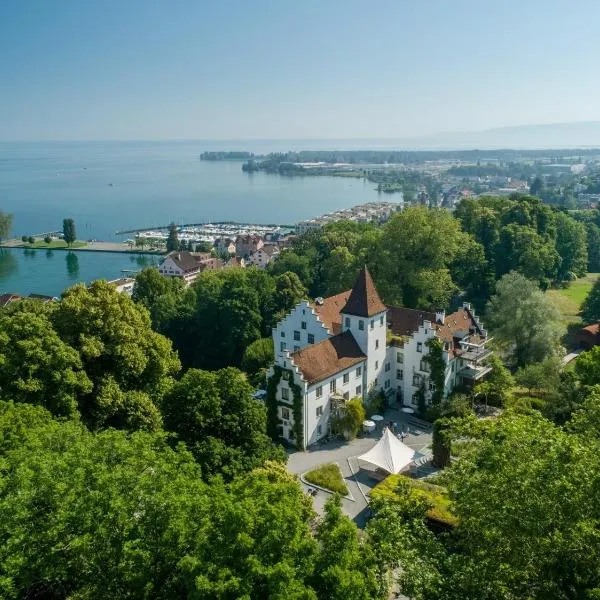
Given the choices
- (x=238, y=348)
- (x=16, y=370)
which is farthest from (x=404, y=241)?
(x=16, y=370)

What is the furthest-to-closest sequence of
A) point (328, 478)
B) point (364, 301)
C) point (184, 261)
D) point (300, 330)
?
point (184, 261), point (300, 330), point (364, 301), point (328, 478)

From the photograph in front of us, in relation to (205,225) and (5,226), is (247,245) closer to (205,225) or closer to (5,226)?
(205,225)

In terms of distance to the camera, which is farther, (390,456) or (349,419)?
(349,419)

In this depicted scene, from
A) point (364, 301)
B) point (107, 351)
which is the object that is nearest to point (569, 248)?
point (364, 301)

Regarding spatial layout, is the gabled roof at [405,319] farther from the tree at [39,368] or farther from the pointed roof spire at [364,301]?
the tree at [39,368]

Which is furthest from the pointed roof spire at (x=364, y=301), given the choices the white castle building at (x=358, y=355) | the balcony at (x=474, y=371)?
the balcony at (x=474, y=371)

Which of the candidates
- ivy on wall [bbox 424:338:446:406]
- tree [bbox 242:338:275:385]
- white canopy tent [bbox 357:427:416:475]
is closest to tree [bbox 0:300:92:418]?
white canopy tent [bbox 357:427:416:475]

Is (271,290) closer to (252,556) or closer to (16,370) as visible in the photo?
(16,370)
